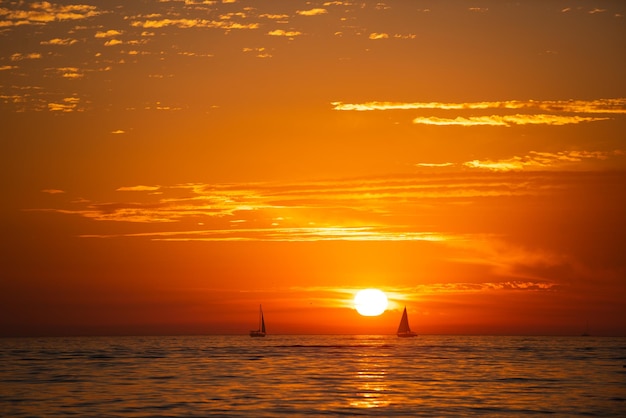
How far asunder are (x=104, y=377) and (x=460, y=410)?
2163 inches

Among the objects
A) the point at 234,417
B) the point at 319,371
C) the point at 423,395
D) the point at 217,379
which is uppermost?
the point at 319,371

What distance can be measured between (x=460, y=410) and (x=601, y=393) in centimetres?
2399

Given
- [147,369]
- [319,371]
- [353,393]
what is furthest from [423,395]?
[147,369]

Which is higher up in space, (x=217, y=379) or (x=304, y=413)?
(x=217, y=379)

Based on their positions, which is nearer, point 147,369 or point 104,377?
point 104,377

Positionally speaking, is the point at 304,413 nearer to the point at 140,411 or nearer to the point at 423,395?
the point at 140,411

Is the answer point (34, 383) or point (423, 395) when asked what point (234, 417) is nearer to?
point (423, 395)

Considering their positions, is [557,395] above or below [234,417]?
above

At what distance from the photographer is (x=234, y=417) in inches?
2483

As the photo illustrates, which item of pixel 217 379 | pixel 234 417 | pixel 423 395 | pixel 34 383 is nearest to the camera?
pixel 234 417

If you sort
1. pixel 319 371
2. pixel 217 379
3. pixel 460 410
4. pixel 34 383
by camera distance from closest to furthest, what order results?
pixel 460 410, pixel 34 383, pixel 217 379, pixel 319 371

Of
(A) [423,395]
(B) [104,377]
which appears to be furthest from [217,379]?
(A) [423,395]

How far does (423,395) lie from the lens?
263 ft

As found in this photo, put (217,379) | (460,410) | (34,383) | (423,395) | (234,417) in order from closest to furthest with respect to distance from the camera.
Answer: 1. (234,417)
2. (460,410)
3. (423,395)
4. (34,383)
5. (217,379)
